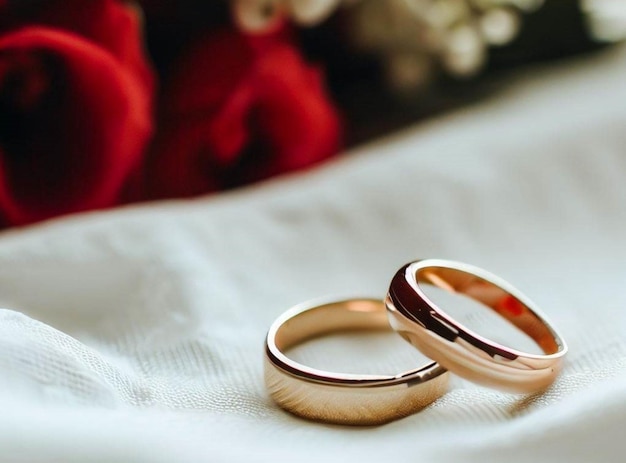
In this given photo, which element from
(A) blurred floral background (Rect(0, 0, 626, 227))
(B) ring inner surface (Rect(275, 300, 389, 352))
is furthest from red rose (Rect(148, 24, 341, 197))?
(B) ring inner surface (Rect(275, 300, 389, 352))

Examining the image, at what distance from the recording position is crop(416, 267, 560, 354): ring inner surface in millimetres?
476

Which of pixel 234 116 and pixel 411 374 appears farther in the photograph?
pixel 234 116

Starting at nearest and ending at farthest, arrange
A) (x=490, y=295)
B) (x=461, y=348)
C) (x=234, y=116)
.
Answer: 1. (x=461, y=348)
2. (x=490, y=295)
3. (x=234, y=116)

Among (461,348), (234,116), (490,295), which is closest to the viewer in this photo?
(461,348)

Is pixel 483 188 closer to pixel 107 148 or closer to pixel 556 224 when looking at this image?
pixel 556 224

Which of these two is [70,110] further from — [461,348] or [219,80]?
[461,348]

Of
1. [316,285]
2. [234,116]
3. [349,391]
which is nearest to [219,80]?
[234,116]

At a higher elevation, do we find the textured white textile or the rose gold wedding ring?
the rose gold wedding ring

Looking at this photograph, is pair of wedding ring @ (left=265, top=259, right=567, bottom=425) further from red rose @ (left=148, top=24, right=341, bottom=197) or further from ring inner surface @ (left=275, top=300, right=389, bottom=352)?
red rose @ (left=148, top=24, right=341, bottom=197)

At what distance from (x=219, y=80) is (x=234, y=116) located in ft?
0.16

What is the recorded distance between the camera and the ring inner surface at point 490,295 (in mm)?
476

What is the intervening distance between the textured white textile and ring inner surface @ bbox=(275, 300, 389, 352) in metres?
0.02

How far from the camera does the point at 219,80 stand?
25.6 inches

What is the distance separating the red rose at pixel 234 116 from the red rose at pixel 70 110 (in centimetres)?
4
